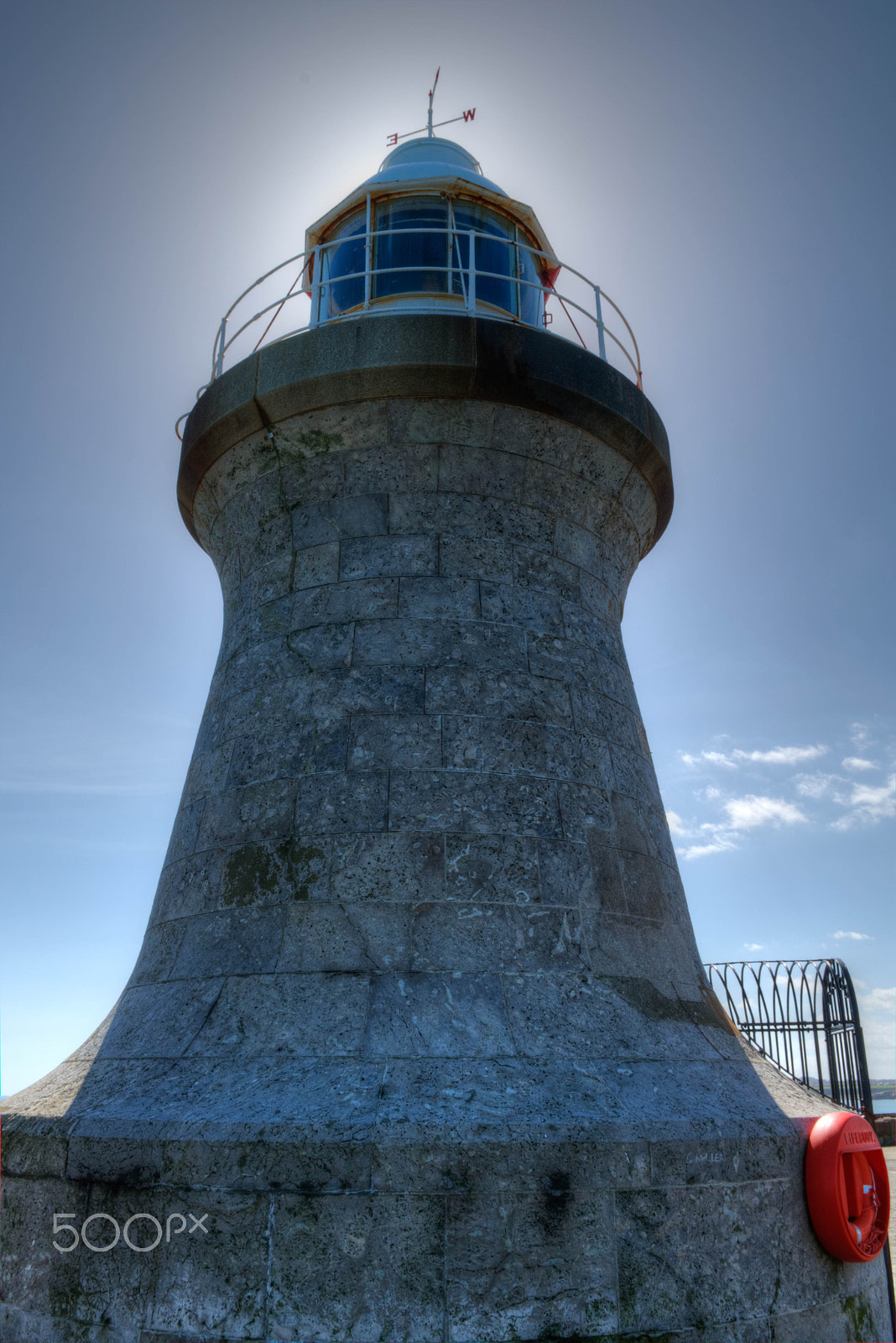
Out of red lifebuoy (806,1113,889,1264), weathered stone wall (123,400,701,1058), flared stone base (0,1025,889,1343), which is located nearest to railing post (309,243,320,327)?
weathered stone wall (123,400,701,1058)

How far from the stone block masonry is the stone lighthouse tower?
0.05ft

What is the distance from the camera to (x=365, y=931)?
4223mm

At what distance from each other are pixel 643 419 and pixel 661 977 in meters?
3.69

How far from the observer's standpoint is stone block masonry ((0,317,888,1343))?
327 cm

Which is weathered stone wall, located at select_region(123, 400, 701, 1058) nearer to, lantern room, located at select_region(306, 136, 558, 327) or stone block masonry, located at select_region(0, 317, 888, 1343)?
stone block masonry, located at select_region(0, 317, 888, 1343)

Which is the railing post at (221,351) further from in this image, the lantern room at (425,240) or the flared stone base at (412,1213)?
the flared stone base at (412,1213)

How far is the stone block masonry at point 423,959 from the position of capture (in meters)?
3.27

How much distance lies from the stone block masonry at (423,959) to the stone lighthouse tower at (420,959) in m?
0.02

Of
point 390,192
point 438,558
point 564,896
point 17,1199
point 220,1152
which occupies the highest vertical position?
point 390,192

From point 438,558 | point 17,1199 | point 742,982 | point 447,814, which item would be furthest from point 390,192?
point 742,982

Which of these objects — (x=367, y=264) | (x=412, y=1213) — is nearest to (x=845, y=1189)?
(x=412, y=1213)

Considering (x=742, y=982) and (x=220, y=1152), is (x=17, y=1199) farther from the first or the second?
(x=742, y=982)

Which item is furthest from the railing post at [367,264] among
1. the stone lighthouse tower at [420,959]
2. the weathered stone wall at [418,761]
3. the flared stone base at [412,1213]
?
the flared stone base at [412,1213]

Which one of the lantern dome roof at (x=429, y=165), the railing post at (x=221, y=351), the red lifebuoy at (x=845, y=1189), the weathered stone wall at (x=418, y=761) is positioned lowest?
the red lifebuoy at (x=845, y=1189)
